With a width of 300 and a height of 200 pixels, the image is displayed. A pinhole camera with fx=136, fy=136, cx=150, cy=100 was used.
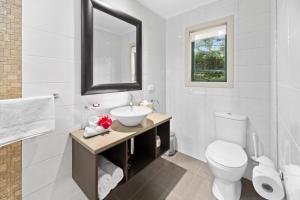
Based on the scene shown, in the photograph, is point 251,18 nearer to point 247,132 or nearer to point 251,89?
point 251,89

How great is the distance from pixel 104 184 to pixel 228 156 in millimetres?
1233

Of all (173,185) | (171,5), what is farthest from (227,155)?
(171,5)

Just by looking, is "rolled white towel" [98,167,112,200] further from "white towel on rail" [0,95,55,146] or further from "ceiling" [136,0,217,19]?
"ceiling" [136,0,217,19]

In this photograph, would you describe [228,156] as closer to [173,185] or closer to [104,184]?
[173,185]

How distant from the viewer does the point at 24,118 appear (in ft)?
2.80

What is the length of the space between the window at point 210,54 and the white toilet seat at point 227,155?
0.78 metres

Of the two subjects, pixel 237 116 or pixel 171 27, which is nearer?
pixel 237 116

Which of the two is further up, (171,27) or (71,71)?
(171,27)

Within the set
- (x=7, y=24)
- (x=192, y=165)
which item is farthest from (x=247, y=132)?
(x=7, y=24)

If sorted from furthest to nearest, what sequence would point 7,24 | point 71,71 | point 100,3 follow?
point 100,3 → point 71,71 → point 7,24

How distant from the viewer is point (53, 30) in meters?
1.07

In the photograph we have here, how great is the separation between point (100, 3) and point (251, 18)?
1707mm

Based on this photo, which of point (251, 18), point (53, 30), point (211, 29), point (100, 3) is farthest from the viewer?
point (211, 29)

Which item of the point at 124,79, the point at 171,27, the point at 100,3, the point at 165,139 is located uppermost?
the point at 171,27
